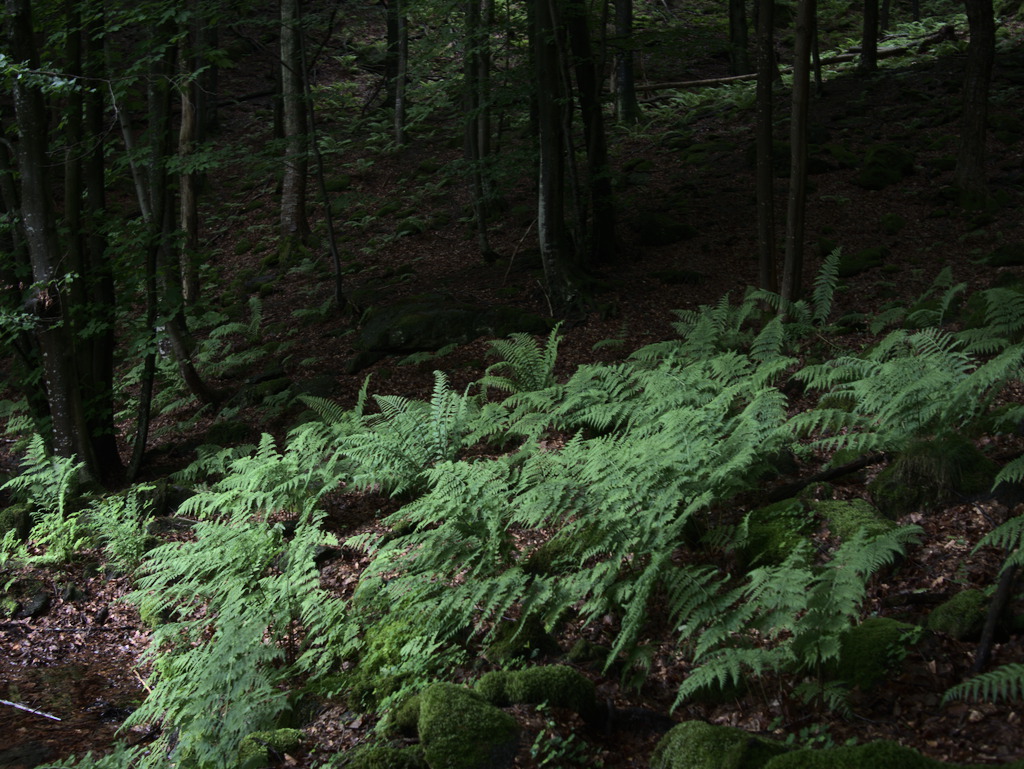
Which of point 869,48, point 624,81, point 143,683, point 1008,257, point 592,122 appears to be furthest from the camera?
point 869,48

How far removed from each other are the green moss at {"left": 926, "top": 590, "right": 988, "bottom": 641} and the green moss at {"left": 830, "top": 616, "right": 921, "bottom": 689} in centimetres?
12

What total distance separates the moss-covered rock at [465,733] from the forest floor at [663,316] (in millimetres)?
126

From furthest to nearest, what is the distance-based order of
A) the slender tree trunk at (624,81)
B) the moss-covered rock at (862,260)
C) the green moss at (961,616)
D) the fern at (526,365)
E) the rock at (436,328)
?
1. the slender tree trunk at (624,81)
2. the moss-covered rock at (862,260)
3. the rock at (436,328)
4. the fern at (526,365)
5. the green moss at (961,616)

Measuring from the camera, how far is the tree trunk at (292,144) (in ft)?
44.8

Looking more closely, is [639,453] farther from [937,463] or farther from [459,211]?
[459,211]

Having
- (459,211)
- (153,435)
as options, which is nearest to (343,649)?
(153,435)

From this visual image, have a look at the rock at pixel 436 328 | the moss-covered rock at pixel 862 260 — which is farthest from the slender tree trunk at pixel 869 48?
the rock at pixel 436 328

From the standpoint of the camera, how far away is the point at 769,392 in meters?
5.03

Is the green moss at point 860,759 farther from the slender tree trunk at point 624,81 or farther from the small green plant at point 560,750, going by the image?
the slender tree trunk at point 624,81

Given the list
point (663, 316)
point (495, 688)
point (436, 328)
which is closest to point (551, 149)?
point (663, 316)

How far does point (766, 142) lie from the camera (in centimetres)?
855

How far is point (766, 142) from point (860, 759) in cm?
751

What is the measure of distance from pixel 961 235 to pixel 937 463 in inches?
350

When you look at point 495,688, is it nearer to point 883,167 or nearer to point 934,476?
point 934,476
